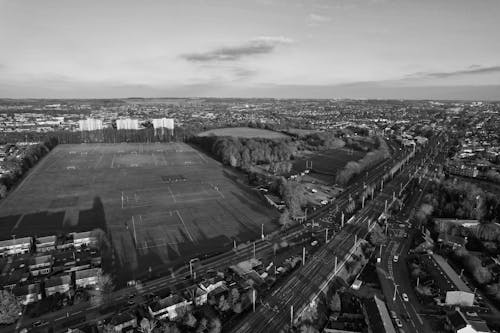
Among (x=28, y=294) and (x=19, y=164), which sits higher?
(x=19, y=164)

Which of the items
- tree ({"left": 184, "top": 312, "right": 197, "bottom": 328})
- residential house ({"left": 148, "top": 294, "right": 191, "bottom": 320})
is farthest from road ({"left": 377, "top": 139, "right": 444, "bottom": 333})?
residential house ({"left": 148, "top": 294, "right": 191, "bottom": 320})

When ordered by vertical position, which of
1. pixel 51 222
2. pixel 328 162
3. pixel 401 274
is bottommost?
pixel 401 274

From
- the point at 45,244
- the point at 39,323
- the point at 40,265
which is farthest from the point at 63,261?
the point at 39,323

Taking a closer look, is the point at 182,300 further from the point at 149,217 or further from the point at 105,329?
the point at 149,217

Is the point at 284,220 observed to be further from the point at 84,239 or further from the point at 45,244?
the point at 45,244

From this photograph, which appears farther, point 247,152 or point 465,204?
point 247,152

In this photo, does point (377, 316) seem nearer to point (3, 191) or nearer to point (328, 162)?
point (3, 191)

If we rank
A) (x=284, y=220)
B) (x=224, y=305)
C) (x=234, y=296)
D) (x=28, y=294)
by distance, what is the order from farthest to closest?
1. (x=284, y=220)
2. (x=28, y=294)
3. (x=234, y=296)
4. (x=224, y=305)

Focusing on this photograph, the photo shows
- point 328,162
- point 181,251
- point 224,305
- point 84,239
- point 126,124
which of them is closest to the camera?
point 224,305
